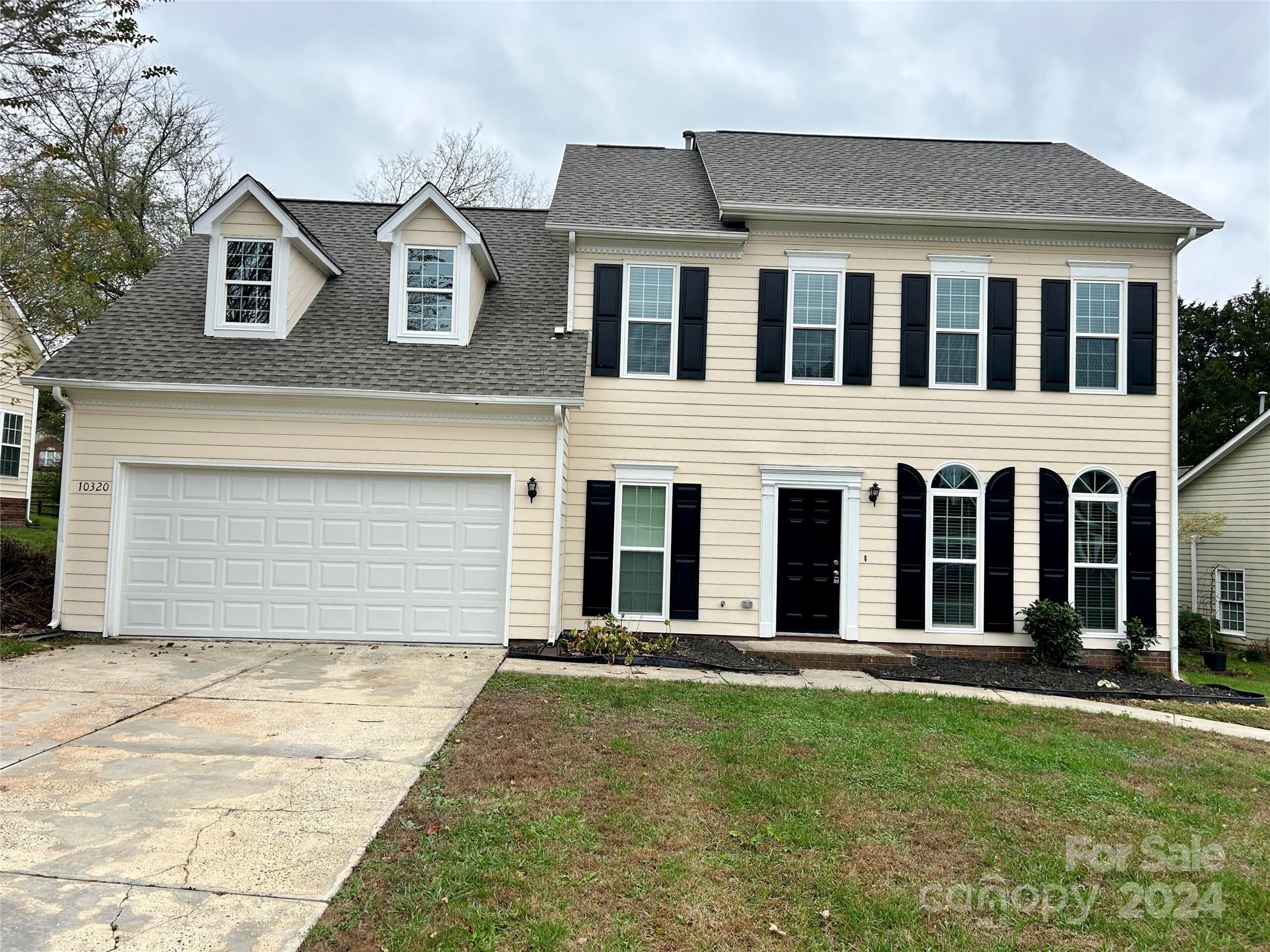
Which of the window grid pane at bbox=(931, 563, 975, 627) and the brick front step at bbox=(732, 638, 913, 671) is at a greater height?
the window grid pane at bbox=(931, 563, 975, 627)

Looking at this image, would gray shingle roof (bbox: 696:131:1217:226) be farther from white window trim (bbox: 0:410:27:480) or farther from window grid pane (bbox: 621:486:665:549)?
white window trim (bbox: 0:410:27:480)

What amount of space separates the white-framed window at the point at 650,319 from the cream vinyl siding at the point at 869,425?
0.72 feet

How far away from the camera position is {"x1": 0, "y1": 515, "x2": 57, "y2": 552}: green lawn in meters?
12.4

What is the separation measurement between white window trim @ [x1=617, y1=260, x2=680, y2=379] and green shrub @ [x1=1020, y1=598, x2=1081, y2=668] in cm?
623

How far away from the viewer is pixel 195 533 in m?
9.41

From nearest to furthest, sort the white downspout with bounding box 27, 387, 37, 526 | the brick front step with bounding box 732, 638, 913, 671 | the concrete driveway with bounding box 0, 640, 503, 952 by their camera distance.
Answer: the concrete driveway with bounding box 0, 640, 503, 952 → the brick front step with bounding box 732, 638, 913, 671 → the white downspout with bounding box 27, 387, 37, 526

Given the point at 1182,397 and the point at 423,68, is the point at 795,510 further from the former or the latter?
the point at 1182,397

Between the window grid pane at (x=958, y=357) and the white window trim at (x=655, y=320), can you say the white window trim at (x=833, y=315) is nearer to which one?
the window grid pane at (x=958, y=357)

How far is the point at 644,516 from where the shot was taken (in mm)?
10438

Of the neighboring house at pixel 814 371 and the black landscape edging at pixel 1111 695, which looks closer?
the black landscape edging at pixel 1111 695

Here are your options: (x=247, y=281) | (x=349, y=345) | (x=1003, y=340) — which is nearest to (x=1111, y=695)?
(x=1003, y=340)

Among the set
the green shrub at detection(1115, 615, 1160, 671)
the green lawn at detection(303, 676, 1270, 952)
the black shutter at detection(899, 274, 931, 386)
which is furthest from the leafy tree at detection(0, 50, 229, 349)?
the green shrub at detection(1115, 615, 1160, 671)

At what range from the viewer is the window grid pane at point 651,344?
10.6 metres

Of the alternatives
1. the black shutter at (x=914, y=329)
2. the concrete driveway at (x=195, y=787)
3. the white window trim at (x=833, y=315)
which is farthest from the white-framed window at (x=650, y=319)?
the concrete driveway at (x=195, y=787)
